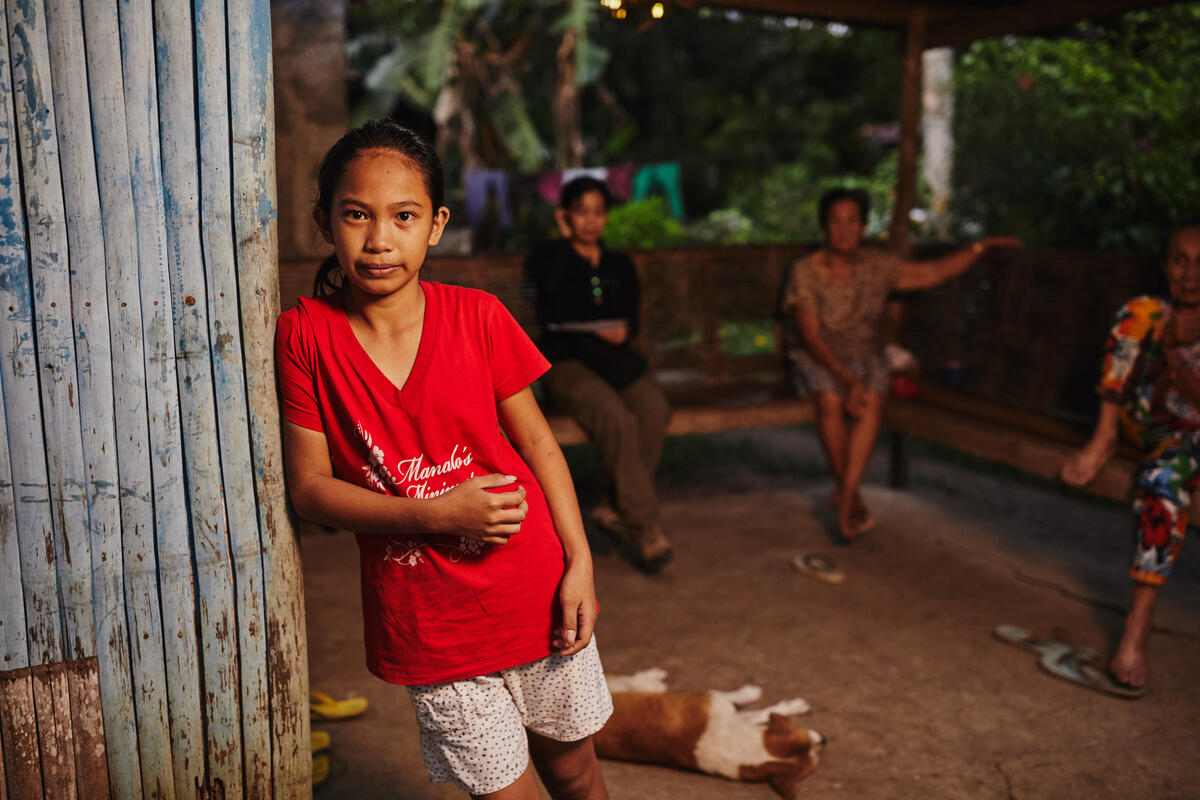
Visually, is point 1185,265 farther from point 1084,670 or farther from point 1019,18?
point 1019,18

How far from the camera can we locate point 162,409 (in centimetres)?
173

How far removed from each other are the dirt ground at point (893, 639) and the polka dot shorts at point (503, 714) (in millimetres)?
981

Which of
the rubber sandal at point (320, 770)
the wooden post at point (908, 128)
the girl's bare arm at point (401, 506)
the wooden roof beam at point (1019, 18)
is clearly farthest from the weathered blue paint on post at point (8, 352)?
the wooden post at point (908, 128)

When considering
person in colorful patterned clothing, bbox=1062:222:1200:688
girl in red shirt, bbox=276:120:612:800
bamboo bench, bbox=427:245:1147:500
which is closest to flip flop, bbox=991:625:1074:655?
person in colorful patterned clothing, bbox=1062:222:1200:688

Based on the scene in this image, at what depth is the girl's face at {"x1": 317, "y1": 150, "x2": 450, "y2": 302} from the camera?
1601mm

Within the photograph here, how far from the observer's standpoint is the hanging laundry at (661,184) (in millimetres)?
11469

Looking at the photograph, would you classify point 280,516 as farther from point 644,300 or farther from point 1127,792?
point 644,300

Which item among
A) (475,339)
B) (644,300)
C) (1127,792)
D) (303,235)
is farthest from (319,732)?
(303,235)

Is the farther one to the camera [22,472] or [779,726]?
[779,726]

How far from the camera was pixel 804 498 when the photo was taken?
532 cm

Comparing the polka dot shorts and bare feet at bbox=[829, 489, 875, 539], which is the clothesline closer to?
bare feet at bbox=[829, 489, 875, 539]

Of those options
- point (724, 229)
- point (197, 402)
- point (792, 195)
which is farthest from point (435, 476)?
point (792, 195)

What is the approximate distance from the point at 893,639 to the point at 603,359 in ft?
5.32

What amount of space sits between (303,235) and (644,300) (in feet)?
6.86
